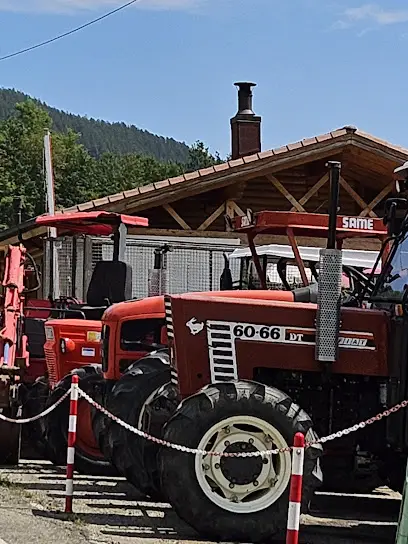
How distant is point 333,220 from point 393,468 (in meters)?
2.46

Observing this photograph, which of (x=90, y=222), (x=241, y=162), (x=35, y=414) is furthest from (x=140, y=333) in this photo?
(x=241, y=162)

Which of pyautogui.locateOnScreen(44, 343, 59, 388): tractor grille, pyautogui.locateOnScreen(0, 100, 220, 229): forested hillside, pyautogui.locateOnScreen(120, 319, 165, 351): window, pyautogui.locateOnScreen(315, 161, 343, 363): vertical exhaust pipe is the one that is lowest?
pyautogui.locateOnScreen(44, 343, 59, 388): tractor grille

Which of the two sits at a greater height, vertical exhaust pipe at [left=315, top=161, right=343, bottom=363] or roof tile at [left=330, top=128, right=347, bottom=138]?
roof tile at [left=330, top=128, right=347, bottom=138]

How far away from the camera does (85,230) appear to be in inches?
514

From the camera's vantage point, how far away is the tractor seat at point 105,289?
1230 cm

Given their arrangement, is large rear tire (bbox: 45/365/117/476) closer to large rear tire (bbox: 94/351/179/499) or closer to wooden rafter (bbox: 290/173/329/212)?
large rear tire (bbox: 94/351/179/499)

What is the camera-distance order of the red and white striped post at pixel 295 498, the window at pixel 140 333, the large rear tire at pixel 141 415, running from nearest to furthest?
the red and white striped post at pixel 295 498
the large rear tire at pixel 141 415
the window at pixel 140 333

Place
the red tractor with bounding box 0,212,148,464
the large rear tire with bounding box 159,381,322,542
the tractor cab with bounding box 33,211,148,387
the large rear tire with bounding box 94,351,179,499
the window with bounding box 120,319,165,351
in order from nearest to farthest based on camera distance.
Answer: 1. the large rear tire with bounding box 159,381,322,542
2. the large rear tire with bounding box 94,351,179,499
3. the window with bounding box 120,319,165,351
4. the red tractor with bounding box 0,212,148,464
5. the tractor cab with bounding box 33,211,148,387

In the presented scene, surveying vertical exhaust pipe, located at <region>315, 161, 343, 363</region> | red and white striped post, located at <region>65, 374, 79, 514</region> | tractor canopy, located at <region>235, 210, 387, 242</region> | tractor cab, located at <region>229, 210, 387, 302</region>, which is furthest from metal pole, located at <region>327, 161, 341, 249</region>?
tractor canopy, located at <region>235, 210, 387, 242</region>

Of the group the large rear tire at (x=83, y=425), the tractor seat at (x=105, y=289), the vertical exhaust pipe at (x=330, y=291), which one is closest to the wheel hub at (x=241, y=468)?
the vertical exhaust pipe at (x=330, y=291)

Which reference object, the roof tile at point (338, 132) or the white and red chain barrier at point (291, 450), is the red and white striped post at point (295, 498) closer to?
the white and red chain barrier at point (291, 450)

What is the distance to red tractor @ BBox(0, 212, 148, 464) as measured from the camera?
11.1m

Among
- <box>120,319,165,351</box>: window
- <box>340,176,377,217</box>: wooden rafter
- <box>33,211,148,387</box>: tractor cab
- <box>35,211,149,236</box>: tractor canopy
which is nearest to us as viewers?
<box>120,319,165,351</box>: window

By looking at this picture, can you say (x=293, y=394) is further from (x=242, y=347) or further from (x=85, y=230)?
(x=85, y=230)
